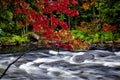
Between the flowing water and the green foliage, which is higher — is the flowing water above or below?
below

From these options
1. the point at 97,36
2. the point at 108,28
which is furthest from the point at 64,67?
the point at 108,28

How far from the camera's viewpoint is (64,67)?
13797mm

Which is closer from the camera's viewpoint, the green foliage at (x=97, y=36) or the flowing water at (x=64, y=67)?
the flowing water at (x=64, y=67)

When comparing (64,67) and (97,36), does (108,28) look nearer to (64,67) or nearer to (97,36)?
(97,36)

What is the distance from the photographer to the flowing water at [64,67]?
38.8 ft

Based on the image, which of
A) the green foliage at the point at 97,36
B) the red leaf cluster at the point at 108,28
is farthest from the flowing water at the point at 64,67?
the red leaf cluster at the point at 108,28

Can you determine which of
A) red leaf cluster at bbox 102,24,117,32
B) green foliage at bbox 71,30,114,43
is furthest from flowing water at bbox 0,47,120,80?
red leaf cluster at bbox 102,24,117,32

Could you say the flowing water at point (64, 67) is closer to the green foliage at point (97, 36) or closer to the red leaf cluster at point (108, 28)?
the green foliage at point (97, 36)

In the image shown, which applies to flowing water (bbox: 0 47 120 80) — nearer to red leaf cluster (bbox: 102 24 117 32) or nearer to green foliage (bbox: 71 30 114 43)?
green foliage (bbox: 71 30 114 43)

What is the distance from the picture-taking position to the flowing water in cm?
1184

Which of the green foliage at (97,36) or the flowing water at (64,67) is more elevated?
the green foliage at (97,36)

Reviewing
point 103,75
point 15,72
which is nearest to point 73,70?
point 103,75

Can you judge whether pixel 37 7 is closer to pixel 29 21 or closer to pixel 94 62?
pixel 29 21

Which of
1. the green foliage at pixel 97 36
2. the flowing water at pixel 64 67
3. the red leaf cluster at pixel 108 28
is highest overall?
the red leaf cluster at pixel 108 28
